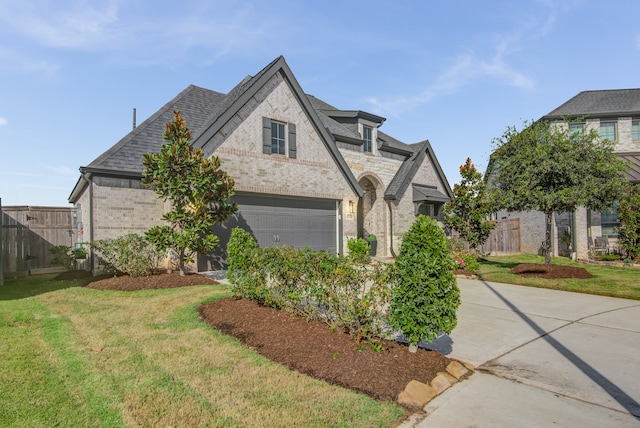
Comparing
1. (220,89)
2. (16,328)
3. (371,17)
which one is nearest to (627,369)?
(16,328)

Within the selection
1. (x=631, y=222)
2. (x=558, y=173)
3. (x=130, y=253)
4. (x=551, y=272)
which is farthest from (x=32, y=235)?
(x=631, y=222)

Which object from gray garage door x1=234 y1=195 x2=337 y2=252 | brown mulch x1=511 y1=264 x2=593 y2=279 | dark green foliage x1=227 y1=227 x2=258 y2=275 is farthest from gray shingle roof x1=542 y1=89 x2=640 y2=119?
dark green foliage x1=227 y1=227 x2=258 y2=275

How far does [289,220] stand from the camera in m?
14.7

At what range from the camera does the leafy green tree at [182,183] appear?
1019 centimetres

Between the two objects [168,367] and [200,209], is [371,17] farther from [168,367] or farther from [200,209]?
[168,367]

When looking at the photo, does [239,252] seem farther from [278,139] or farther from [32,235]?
[32,235]

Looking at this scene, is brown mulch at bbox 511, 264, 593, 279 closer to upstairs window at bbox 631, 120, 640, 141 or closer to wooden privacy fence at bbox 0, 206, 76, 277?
upstairs window at bbox 631, 120, 640, 141

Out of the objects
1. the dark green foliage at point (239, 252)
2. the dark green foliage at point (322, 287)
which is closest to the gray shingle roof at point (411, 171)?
the dark green foliage at point (239, 252)

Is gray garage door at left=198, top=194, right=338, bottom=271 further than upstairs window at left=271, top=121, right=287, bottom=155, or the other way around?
upstairs window at left=271, top=121, right=287, bottom=155

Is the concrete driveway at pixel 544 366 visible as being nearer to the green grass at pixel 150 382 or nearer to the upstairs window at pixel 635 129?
the green grass at pixel 150 382

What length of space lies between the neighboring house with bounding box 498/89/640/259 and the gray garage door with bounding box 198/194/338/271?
45.7 ft

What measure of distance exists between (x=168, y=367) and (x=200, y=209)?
21.7 ft

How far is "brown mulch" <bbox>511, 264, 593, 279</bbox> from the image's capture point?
11.7 meters

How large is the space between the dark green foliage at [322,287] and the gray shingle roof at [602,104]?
22.8m
